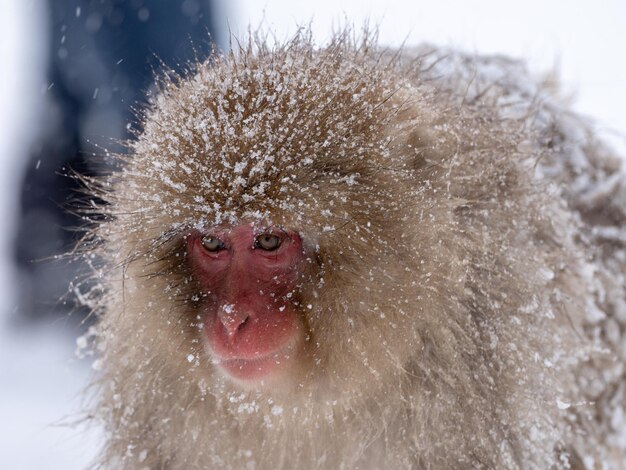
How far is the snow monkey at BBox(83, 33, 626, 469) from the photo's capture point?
1688 mm

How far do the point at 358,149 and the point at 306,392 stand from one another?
1.95ft

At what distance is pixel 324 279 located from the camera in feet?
5.73

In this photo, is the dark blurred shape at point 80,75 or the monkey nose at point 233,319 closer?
the monkey nose at point 233,319

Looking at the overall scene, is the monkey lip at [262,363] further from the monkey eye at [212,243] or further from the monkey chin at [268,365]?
the monkey eye at [212,243]

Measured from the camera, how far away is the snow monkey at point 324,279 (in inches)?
66.4

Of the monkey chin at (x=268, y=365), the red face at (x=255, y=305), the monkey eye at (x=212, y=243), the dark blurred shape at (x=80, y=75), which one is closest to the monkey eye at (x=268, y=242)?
the red face at (x=255, y=305)

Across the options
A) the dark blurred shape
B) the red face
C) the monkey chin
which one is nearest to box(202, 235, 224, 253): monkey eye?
the red face

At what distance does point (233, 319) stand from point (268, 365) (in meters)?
0.14

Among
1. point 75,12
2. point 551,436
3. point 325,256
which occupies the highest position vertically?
point 325,256

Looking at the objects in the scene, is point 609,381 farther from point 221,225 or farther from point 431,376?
point 221,225

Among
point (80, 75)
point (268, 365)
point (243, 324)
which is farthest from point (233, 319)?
point (80, 75)

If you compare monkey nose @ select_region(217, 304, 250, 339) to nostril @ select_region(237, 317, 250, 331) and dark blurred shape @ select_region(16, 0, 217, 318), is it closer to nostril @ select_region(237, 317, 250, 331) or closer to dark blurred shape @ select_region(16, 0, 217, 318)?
nostril @ select_region(237, 317, 250, 331)

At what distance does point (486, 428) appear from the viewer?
1918 millimetres

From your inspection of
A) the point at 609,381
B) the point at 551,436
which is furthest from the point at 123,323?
the point at 609,381
